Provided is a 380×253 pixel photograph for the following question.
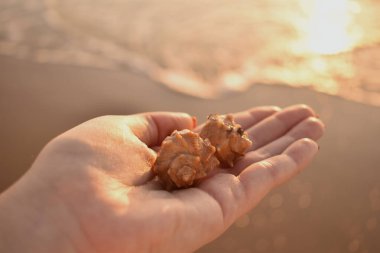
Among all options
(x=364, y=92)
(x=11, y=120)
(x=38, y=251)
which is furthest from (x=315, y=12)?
(x=38, y=251)

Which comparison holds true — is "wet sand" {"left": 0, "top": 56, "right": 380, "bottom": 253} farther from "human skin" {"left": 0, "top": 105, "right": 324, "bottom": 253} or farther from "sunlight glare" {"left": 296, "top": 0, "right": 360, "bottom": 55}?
"sunlight glare" {"left": 296, "top": 0, "right": 360, "bottom": 55}

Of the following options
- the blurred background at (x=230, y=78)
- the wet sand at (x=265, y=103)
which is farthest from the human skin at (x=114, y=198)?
the blurred background at (x=230, y=78)

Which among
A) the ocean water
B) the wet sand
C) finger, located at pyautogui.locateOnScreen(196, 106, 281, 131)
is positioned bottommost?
the wet sand

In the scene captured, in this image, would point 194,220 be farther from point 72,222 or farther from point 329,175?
point 329,175

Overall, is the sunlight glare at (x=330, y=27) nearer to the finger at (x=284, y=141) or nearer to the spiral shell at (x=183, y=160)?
the finger at (x=284, y=141)

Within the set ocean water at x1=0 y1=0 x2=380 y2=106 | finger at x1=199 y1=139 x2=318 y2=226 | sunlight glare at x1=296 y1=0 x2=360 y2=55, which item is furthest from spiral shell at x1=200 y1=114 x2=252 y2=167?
sunlight glare at x1=296 y1=0 x2=360 y2=55

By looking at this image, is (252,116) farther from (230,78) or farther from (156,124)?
(230,78)
